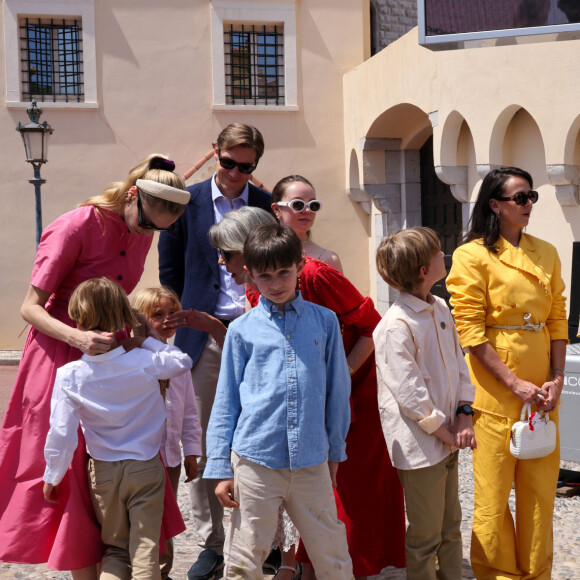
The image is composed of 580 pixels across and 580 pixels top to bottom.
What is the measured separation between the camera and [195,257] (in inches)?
158

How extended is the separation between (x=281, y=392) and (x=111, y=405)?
636 millimetres

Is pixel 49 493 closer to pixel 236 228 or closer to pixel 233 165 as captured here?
pixel 236 228

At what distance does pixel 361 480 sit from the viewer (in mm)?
3520

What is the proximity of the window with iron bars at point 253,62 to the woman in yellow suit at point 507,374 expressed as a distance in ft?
37.6

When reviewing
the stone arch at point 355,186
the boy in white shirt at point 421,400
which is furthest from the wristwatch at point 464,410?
the stone arch at point 355,186

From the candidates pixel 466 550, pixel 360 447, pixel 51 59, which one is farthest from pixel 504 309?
pixel 51 59

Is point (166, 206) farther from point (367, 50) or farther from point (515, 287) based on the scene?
point (367, 50)

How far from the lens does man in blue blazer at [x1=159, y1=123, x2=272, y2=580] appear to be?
3881mm

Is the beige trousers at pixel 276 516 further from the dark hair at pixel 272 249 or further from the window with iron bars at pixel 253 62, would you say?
the window with iron bars at pixel 253 62

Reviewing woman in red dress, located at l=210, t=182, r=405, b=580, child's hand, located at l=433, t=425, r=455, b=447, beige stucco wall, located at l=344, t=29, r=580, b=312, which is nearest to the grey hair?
woman in red dress, located at l=210, t=182, r=405, b=580

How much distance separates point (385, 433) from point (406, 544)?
0.41 m

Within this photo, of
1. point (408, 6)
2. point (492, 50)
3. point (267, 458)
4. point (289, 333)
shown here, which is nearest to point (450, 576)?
point (267, 458)

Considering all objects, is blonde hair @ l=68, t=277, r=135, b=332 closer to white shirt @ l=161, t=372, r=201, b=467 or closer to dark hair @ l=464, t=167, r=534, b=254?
white shirt @ l=161, t=372, r=201, b=467

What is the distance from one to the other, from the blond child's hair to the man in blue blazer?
2.80 feet
